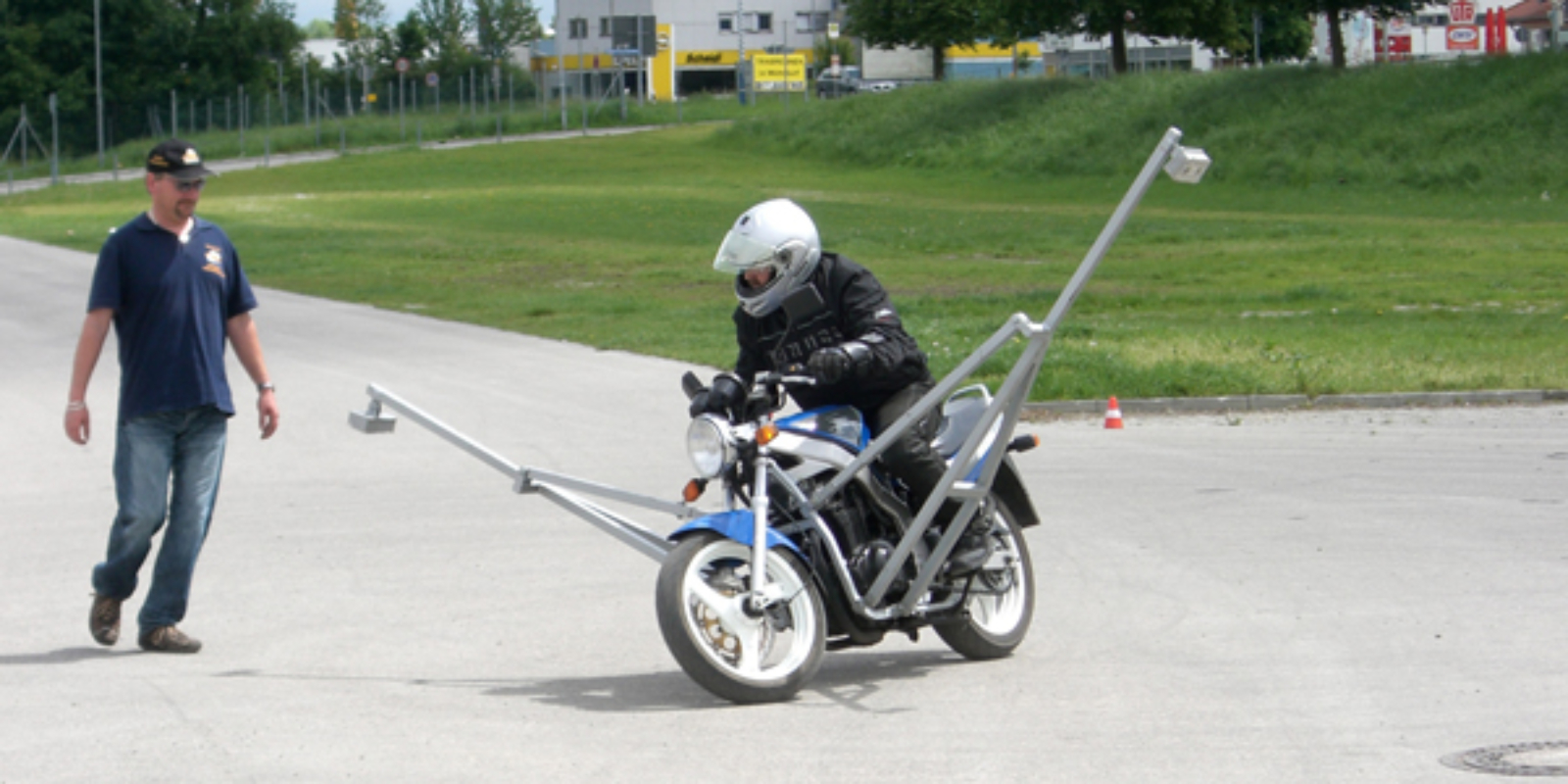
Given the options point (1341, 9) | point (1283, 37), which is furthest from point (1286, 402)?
point (1283, 37)

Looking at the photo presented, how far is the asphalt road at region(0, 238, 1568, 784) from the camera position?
5.66 m

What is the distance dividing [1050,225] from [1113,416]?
26.0 metres

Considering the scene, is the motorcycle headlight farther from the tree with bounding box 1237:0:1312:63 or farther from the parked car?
the parked car

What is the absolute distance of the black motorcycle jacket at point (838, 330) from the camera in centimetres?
667

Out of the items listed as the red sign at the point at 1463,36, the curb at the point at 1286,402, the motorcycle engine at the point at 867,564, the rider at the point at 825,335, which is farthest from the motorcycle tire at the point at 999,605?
the red sign at the point at 1463,36

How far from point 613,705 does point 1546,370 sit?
12186 mm

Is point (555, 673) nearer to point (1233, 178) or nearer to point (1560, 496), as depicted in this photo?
point (1560, 496)

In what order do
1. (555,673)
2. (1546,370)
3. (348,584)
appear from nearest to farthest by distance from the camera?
(555,673), (348,584), (1546,370)

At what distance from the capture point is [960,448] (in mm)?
6660

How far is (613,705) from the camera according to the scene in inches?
251

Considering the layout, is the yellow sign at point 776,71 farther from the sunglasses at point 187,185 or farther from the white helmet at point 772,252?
the white helmet at point 772,252

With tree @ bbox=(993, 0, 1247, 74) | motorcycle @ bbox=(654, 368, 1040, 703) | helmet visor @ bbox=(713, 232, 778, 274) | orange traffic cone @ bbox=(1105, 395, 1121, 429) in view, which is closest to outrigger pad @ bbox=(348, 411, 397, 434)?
motorcycle @ bbox=(654, 368, 1040, 703)

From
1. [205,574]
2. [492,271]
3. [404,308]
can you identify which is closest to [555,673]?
[205,574]

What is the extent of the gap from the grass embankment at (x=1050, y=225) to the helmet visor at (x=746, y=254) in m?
8.96
